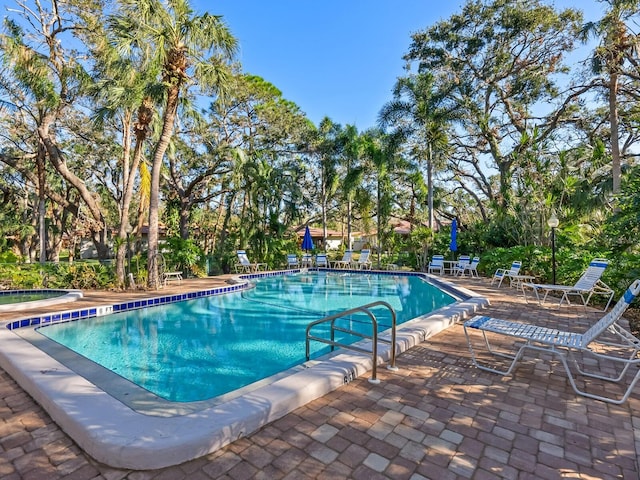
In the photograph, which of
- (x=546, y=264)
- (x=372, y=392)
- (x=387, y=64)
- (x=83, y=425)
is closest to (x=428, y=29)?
(x=387, y=64)

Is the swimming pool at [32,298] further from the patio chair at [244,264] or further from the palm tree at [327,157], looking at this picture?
the palm tree at [327,157]

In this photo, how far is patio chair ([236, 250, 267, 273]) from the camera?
618 inches

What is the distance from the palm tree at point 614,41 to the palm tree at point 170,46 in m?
12.1

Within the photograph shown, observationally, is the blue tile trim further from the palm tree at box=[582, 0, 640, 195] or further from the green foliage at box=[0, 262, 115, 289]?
the palm tree at box=[582, 0, 640, 195]

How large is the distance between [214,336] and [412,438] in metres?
4.82

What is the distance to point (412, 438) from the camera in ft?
8.14

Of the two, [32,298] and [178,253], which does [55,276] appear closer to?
[32,298]

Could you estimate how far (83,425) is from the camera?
7.98 feet

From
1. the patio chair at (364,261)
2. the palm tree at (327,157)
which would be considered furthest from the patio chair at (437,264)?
the palm tree at (327,157)

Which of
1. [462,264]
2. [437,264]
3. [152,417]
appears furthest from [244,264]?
[152,417]

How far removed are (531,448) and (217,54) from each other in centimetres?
1180

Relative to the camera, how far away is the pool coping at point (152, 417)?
2201 mm

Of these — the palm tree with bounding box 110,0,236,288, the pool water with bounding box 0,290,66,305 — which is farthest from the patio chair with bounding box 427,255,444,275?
the pool water with bounding box 0,290,66,305

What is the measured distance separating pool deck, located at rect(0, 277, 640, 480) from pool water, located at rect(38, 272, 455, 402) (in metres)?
1.64
